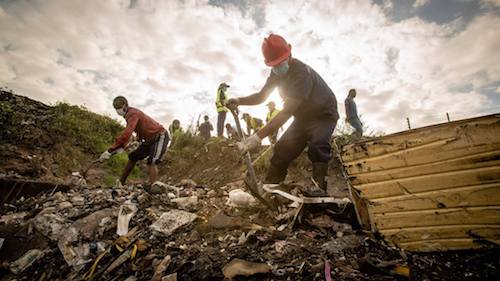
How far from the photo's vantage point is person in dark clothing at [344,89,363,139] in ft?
20.2

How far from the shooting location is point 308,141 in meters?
2.40

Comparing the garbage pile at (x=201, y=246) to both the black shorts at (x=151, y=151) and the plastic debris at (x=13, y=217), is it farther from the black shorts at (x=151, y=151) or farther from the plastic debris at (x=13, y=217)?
the black shorts at (x=151, y=151)

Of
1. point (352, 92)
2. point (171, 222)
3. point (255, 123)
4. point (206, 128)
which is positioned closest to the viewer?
point (171, 222)

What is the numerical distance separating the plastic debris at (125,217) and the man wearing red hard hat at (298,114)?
1.33m

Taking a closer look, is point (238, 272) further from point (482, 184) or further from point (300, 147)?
point (300, 147)

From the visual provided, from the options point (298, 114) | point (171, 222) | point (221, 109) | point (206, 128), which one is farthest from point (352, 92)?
point (171, 222)

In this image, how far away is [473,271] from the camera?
1.18m

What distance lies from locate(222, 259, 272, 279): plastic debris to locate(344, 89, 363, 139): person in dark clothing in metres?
5.51

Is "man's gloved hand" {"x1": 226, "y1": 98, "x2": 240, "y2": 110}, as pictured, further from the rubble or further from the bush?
the bush

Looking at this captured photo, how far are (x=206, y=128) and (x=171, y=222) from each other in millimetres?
7235

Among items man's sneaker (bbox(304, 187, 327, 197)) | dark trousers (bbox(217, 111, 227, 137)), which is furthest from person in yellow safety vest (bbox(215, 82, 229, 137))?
man's sneaker (bbox(304, 187, 327, 197))

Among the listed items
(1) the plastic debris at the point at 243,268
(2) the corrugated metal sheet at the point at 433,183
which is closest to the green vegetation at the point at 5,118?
(1) the plastic debris at the point at 243,268

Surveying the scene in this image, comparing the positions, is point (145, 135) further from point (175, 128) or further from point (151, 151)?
point (175, 128)

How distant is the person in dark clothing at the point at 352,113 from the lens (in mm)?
6156
